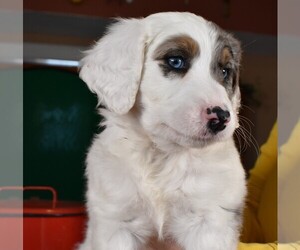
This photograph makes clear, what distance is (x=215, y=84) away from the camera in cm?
125

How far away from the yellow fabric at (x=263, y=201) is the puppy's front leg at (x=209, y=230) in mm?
601

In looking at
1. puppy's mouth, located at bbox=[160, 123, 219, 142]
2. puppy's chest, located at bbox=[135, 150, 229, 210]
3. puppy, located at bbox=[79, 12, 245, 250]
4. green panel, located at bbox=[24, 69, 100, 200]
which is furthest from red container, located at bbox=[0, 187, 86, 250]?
green panel, located at bbox=[24, 69, 100, 200]

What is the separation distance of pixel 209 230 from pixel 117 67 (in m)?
0.47

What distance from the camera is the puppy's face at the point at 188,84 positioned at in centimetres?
118

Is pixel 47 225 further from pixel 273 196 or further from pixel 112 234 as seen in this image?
pixel 273 196

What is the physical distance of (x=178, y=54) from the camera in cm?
129

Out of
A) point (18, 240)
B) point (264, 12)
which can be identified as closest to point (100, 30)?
point (264, 12)

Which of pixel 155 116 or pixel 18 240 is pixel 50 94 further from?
pixel 155 116

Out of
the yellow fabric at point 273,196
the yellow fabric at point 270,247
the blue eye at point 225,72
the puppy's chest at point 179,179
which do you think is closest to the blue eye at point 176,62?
the blue eye at point 225,72

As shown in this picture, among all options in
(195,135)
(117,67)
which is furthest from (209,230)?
(117,67)

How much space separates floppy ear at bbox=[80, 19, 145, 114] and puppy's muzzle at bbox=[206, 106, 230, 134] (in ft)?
0.73

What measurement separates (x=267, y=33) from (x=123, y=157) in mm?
2415

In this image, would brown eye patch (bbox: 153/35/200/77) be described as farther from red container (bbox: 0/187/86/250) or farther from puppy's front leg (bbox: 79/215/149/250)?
red container (bbox: 0/187/86/250)

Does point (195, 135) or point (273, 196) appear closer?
point (195, 135)
